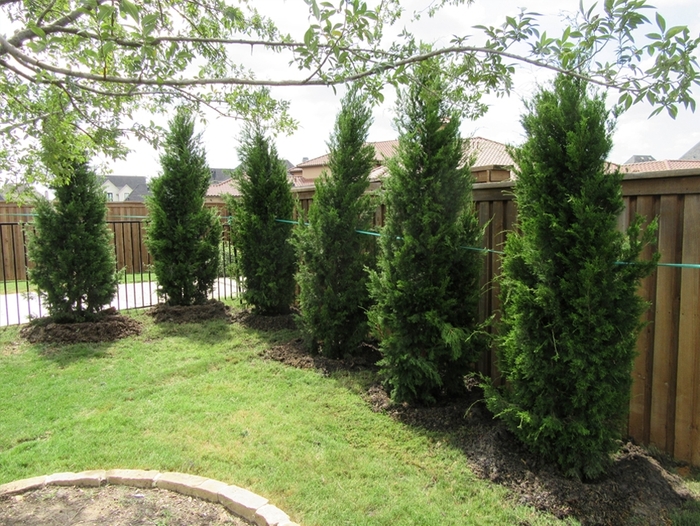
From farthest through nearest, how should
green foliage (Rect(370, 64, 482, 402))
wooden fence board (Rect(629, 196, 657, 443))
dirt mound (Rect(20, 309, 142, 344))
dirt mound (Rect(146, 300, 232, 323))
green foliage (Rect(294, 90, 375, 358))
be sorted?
dirt mound (Rect(146, 300, 232, 323)) < dirt mound (Rect(20, 309, 142, 344)) < green foliage (Rect(294, 90, 375, 358)) < green foliage (Rect(370, 64, 482, 402)) < wooden fence board (Rect(629, 196, 657, 443))

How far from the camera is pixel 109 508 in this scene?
2594mm

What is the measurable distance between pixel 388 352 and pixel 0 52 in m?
3.18

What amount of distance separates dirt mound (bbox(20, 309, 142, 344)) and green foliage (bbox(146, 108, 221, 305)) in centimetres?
102

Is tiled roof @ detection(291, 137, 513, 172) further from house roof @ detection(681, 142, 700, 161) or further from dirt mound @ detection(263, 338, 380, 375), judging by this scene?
house roof @ detection(681, 142, 700, 161)

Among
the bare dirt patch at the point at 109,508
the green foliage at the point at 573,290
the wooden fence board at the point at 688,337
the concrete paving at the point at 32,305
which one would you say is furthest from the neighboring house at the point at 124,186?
the wooden fence board at the point at 688,337

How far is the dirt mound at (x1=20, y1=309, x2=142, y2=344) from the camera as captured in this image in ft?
19.7

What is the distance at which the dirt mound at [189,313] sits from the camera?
6996mm

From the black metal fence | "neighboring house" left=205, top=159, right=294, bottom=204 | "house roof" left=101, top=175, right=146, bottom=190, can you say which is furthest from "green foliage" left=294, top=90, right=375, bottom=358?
"house roof" left=101, top=175, right=146, bottom=190

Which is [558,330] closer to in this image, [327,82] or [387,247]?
[387,247]

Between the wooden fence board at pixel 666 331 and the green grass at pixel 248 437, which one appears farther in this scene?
the wooden fence board at pixel 666 331

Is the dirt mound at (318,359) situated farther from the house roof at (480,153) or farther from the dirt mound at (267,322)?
the house roof at (480,153)

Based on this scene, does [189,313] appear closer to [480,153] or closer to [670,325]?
[480,153]

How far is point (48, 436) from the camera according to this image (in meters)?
3.54

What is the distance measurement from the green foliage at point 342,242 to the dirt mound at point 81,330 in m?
2.67
